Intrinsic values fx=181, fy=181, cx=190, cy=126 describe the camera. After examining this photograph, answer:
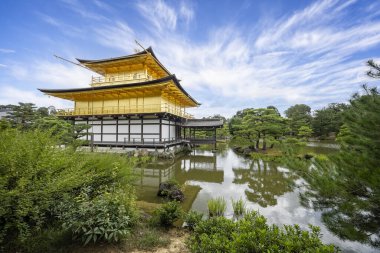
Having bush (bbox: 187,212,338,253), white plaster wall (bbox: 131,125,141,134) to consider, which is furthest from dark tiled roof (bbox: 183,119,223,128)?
bush (bbox: 187,212,338,253)

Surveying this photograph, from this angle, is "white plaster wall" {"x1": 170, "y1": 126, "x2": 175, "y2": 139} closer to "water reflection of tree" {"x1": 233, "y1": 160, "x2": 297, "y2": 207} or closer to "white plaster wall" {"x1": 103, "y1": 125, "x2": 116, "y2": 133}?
"white plaster wall" {"x1": 103, "y1": 125, "x2": 116, "y2": 133}

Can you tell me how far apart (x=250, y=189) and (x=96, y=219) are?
7359 mm

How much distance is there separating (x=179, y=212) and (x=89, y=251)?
209 centimetres

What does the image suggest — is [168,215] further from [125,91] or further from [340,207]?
[125,91]

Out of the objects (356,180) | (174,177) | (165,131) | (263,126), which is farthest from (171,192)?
(263,126)

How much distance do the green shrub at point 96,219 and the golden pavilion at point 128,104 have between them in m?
12.6

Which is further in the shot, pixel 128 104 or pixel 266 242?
pixel 128 104

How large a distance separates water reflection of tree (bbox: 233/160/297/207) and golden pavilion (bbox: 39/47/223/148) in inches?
309

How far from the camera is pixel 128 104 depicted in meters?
18.6

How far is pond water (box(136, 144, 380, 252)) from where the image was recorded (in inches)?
226

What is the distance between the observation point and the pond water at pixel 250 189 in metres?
5.74

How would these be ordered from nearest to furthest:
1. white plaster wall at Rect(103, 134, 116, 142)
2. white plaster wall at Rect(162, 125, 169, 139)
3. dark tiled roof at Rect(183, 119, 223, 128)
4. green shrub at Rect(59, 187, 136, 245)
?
green shrub at Rect(59, 187, 136, 245) → white plaster wall at Rect(162, 125, 169, 139) → white plaster wall at Rect(103, 134, 116, 142) → dark tiled roof at Rect(183, 119, 223, 128)

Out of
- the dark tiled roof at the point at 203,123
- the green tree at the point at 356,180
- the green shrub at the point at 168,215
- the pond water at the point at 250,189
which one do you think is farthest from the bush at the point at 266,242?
the dark tiled roof at the point at 203,123

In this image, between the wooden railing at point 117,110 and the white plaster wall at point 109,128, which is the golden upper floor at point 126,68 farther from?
the white plaster wall at point 109,128
